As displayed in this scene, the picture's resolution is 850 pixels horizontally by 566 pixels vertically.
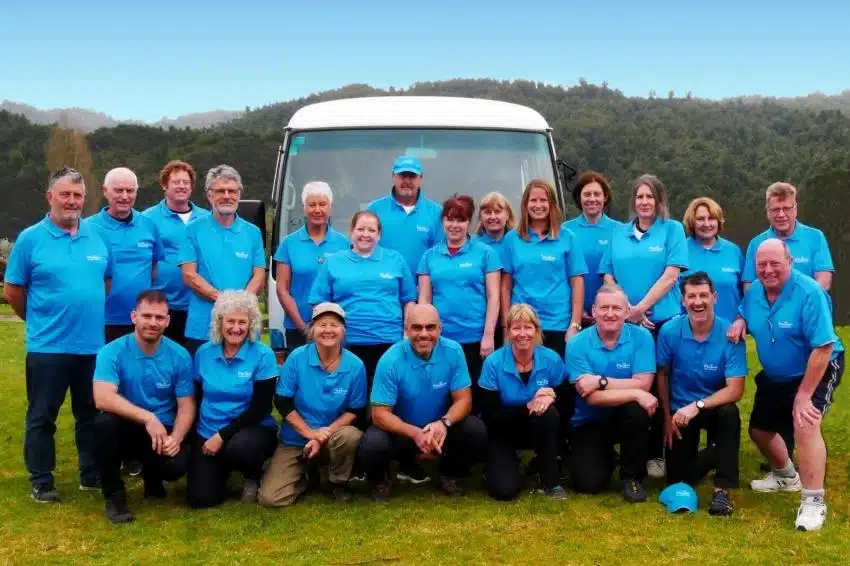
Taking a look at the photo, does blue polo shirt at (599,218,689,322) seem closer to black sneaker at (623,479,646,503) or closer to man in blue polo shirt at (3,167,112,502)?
black sneaker at (623,479,646,503)

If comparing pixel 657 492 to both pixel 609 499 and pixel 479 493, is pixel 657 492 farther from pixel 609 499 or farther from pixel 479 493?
pixel 479 493

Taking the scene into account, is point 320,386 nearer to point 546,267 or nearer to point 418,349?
point 418,349

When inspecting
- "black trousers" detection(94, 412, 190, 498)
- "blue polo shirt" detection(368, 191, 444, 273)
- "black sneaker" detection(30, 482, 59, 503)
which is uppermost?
"blue polo shirt" detection(368, 191, 444, 273)

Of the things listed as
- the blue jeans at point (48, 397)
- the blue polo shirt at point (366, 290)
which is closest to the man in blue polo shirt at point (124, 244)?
the blue jeans at point (48, 397)

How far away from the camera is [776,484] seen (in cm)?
649

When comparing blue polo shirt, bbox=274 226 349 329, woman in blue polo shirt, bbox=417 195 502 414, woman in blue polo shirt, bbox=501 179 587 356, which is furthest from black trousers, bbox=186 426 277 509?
woman in blue polo shirt, bbox=501 179 587 356

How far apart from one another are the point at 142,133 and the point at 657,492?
228ft

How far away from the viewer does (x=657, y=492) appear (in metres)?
6.40

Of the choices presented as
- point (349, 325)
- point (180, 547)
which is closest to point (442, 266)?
point (349, 325)

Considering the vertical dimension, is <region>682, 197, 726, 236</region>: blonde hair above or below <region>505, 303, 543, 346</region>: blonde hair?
above

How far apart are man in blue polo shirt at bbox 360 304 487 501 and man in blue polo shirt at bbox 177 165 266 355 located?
48.5 inches

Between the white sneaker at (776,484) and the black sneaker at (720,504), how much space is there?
2.13 ft

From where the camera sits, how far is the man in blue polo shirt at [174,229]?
6836 mm

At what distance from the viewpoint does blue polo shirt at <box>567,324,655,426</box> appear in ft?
20.6
